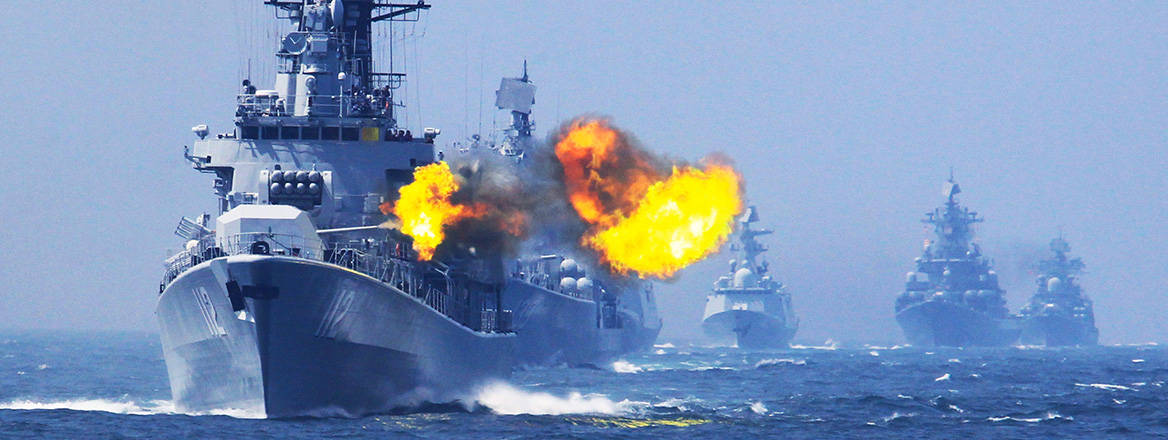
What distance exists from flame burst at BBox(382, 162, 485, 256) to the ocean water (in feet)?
16.9

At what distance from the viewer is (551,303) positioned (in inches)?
4082

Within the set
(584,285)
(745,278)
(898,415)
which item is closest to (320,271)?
(898,415)

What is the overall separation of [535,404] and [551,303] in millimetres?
45983

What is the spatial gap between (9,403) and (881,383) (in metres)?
43.2

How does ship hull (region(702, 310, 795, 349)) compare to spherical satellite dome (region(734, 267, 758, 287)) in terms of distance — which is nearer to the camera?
ship hull (region(702, 310, 795, 349))

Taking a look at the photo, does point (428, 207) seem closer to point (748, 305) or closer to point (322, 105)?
point (322, 105)

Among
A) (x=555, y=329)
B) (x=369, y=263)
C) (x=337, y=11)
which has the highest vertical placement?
(x=337, y=11)

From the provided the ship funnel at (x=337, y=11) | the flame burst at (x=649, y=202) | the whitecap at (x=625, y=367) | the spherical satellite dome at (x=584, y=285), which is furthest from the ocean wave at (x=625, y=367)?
the flame burst at (x=649, y=202)

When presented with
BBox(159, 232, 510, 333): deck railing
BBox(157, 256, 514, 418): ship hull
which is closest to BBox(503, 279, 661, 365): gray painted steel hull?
BBox(159, 232, 510, 333): deck railing

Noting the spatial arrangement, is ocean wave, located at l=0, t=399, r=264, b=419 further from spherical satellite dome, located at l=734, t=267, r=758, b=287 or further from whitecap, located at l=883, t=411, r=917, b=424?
spherical satellite dome, located at l=734, t=267, r=758, b=287

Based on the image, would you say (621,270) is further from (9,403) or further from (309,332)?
(9,403)

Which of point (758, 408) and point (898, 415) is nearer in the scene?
point (898, 415)

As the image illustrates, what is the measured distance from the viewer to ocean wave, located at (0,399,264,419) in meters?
52.5

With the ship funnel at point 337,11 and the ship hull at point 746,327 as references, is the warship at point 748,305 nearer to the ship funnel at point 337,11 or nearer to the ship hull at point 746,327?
the ship hull at point 746,327
